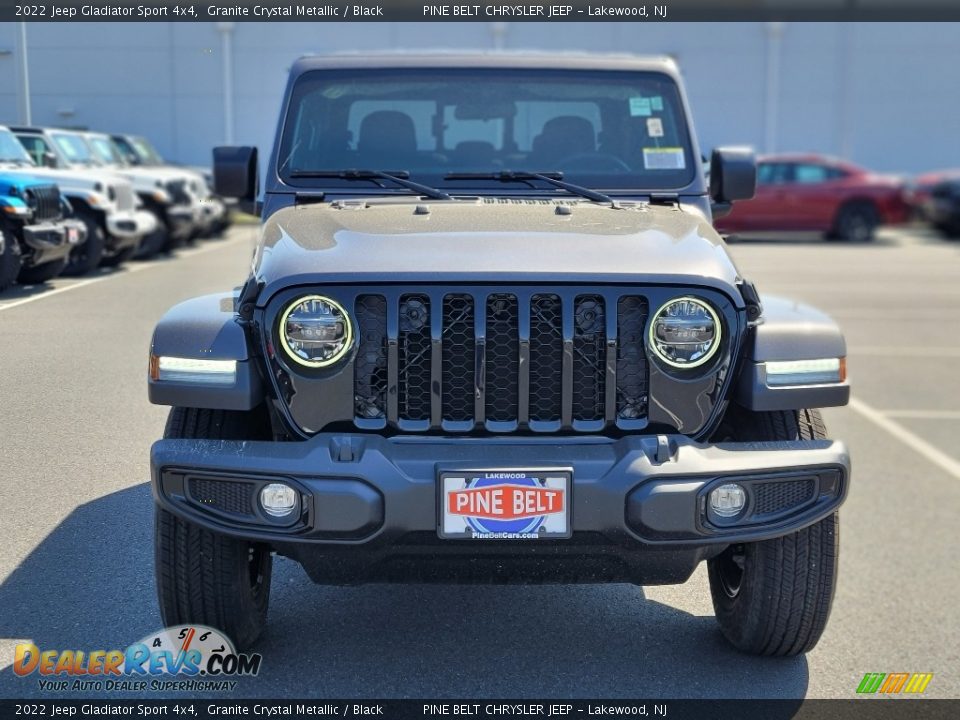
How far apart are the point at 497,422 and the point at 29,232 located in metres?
3.29

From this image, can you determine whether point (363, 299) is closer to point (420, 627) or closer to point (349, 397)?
point (349, 397)

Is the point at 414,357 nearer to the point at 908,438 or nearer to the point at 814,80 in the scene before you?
the point at 908,438

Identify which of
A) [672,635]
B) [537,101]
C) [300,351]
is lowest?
[672,635]

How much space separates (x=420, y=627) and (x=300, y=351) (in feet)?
3.94

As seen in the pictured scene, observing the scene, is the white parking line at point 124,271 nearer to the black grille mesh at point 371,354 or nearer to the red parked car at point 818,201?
the black grille mesh at point 371,354

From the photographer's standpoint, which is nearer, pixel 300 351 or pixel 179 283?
pixel 300 351

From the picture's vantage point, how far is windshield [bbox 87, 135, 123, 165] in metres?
15.5

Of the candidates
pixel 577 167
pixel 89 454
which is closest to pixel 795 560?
pixel 577 167

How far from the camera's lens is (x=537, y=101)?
5.23 m

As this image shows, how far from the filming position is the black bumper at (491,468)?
A: 3.44m

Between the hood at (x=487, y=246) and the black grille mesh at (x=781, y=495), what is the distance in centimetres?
57

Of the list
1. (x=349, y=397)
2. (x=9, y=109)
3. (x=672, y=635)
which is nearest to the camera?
(x=349, y=397)

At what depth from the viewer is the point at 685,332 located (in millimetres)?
3688

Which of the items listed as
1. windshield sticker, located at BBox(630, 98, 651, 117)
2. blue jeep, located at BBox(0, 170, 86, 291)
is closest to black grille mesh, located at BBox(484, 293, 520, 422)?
windshield sticker, located at BBox(630, 98, 651, 117)
